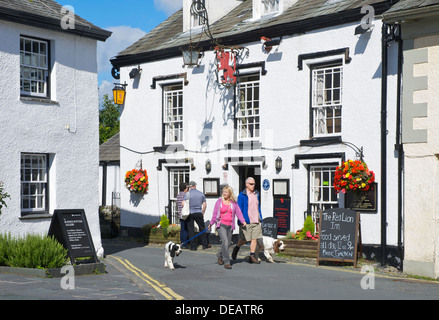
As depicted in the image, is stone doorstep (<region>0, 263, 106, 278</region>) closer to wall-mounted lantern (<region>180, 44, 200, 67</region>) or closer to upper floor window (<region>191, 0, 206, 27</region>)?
wall-mounted lantern (<region>180, 44, 200, 67</region>)

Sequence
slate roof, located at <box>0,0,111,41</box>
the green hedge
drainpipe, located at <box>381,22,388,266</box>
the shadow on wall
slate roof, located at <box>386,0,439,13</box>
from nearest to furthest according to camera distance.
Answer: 1. the green hedge
2. slate roof, located at <box>386,0,439,13</box>
3. slate roof, located at <box>0,0,111,41</box>
4. drainpipe, located at <box>381,22,388,266</box>
5. the shadow on wall

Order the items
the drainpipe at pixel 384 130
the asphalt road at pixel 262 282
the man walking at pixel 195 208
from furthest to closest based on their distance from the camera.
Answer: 1. the man walking at pixel 195 208
2. the drainpipe at pixel 384 130
3. the asphalt road at pixel 262 282

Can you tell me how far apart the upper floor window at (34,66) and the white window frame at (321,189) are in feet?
24.0

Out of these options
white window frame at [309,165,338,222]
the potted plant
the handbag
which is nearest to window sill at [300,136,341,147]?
white window frame at [309,165,338,222]

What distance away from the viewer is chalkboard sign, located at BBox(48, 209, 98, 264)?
1350cm

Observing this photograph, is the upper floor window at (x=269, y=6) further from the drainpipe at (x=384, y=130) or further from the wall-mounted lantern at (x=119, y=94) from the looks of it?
the wall-mounted lantern at (x=119, y=94)

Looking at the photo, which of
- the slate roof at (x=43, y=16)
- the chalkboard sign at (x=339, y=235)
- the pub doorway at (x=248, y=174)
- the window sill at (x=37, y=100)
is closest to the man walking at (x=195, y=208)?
the pub doorway at (x=248, y=174)

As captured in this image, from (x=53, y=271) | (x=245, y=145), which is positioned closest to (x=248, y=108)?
(x=245, y=145)

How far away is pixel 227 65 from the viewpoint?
1973cm

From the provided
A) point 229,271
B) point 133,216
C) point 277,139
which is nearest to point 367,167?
point 277,139

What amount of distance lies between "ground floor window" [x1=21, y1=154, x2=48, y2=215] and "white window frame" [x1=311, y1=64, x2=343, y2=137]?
713 centimetres

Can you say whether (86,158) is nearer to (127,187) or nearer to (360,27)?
(127,187)

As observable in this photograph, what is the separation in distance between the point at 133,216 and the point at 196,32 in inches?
261

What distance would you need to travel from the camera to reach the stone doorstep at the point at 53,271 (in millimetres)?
12399
